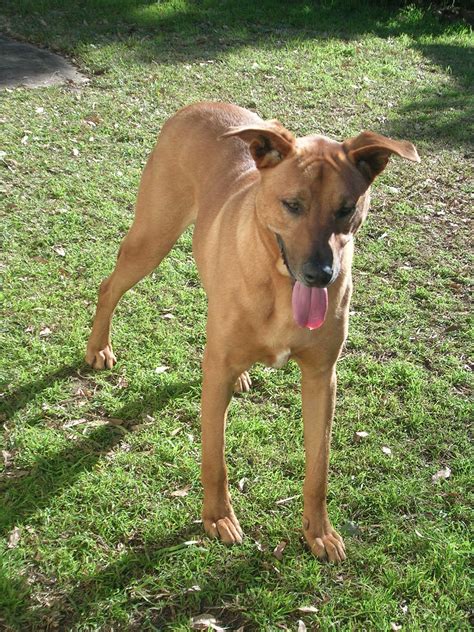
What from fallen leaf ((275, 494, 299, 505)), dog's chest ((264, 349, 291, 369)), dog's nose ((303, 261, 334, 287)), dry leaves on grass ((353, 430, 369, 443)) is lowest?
fallen leaf ((275, 494, 299, 505))

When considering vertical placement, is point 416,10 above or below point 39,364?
above

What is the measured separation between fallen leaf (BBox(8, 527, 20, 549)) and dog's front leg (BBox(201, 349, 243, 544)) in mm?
853

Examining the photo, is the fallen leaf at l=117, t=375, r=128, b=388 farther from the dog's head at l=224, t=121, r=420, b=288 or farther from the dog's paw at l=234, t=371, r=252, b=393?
the dog's head at l=224, t=121, r=420, b=288

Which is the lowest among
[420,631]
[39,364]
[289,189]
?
[420,631]

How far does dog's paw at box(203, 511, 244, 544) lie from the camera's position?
3330 millimetres

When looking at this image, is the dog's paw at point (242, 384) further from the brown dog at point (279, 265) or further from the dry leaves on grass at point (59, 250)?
the dry leaves on grass at point (59, 250)

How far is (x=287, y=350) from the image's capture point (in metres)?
3.07

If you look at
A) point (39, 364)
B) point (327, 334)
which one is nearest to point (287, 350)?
point (327, 334)

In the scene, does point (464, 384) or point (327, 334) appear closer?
point (327, 334)

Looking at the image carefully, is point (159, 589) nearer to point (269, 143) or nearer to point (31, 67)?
point (269, 143)

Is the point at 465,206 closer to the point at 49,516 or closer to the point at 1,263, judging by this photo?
the point at 1,263

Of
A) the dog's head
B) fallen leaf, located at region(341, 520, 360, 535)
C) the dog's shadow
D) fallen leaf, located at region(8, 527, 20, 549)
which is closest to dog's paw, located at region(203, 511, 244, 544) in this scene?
fallen leaf, located at region(341, 520, 360, 535)

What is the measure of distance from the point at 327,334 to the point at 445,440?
145 centimetres

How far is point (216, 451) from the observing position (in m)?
3.29
